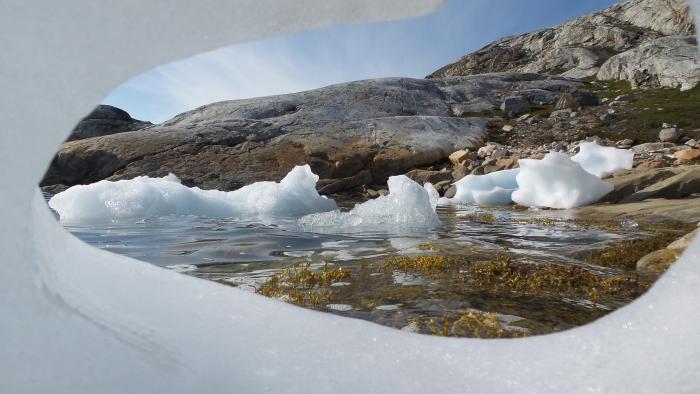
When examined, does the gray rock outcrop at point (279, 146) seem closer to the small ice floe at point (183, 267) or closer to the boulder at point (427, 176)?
the boulder at point (427, 176)

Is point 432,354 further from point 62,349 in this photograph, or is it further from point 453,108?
point 453,108

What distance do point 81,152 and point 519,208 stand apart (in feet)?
77.2

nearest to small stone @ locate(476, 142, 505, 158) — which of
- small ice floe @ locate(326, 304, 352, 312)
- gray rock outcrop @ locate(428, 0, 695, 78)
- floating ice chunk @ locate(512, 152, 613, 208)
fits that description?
floating ice chunk @ locate(512, 152, 613, 208)

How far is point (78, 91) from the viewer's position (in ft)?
4.49

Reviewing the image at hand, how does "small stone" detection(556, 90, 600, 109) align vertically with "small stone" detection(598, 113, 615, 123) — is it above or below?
above

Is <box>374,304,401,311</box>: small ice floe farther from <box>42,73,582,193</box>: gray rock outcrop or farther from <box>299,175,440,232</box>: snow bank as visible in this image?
<box>42,73,582,193</box>: gray rock outcrop

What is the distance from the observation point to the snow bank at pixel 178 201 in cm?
1441

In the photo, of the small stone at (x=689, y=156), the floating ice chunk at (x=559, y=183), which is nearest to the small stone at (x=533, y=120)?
the small stone at (x=689, y=156)

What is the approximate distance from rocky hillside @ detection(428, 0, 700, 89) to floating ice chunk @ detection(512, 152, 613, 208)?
4858 centimetres

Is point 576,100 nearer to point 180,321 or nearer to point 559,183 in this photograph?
point 559,183

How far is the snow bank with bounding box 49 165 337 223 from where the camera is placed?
14.4m

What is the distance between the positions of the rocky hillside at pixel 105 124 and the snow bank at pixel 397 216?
124 ft

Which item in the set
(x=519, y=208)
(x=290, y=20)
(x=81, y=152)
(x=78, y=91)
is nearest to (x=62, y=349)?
(x=78, y=91)

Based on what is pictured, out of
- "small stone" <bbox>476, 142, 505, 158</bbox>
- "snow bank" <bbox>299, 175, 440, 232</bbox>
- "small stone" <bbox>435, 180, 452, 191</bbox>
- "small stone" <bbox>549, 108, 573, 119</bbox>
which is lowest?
"snow bank" <bbox>299, 175, 440, 232</bbox>
